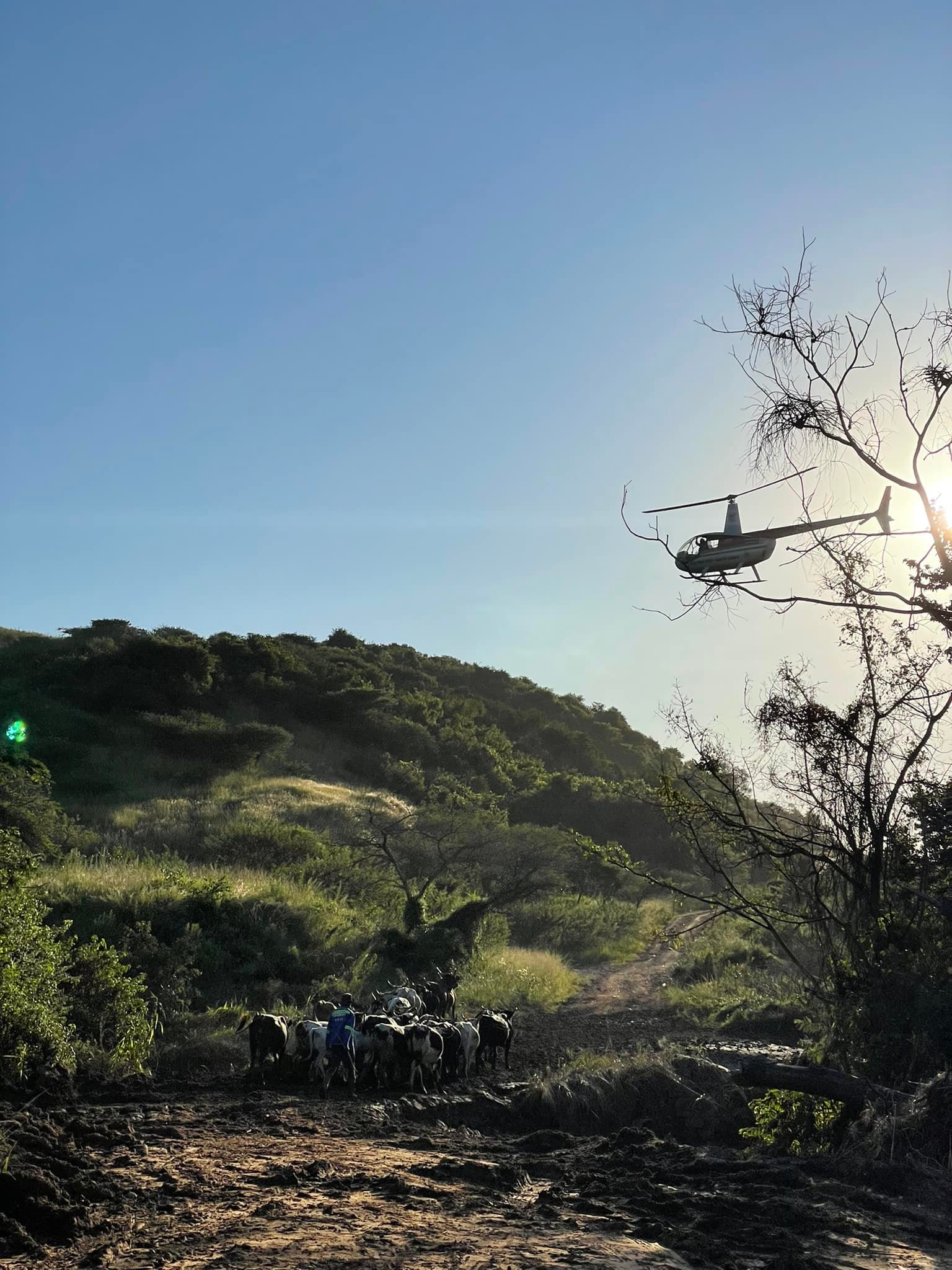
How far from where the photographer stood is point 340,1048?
39.7 feet

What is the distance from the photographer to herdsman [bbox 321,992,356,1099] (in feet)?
39.5

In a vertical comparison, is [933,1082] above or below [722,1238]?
above

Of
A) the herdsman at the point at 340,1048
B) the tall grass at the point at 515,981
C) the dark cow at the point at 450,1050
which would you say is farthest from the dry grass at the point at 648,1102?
the tall grass at the point at 515,981

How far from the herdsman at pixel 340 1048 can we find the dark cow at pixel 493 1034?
239cm

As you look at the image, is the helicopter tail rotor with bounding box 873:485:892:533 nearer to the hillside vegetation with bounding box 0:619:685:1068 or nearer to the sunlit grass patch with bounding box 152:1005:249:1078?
the hillside vegetation with bounding box 0:619:685:1068

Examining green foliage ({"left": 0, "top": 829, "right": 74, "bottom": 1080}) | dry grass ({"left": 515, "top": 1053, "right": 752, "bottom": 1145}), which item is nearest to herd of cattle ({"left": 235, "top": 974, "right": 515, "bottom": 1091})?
dry grass ({"left": 515, "top": 1053, "right": 752, "bottom": 1145})

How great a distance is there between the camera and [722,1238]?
22.5ft

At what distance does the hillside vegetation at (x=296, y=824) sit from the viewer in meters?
17.7

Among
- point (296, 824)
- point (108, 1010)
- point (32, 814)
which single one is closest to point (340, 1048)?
point (108, 1010)

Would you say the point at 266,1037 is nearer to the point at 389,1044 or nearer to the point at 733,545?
the point at 389,1044

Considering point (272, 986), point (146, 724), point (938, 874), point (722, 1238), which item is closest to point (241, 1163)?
point (722, 1238)

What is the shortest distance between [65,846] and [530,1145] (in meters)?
18.0

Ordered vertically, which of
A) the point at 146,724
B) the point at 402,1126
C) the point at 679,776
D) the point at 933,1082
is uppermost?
the point at 146,724

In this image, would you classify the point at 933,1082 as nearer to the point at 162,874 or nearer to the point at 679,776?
the point at 679,776
